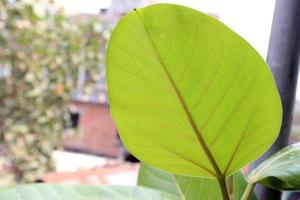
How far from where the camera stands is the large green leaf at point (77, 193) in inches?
9.9

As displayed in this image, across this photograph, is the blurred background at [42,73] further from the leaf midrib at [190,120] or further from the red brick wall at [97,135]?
the leaf midrib at [190,120]

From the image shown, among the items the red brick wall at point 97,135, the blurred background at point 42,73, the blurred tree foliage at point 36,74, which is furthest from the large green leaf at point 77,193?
the red brick wall at point 97,135

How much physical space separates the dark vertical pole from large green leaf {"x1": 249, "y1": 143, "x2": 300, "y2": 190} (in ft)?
0.21

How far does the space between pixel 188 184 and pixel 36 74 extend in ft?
6.01

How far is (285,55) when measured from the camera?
1.16 feet

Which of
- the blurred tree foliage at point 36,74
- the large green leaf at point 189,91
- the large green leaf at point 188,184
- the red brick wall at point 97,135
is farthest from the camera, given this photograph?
the red brick wall at point 97,135

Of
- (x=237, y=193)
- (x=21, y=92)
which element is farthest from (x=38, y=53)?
(x=237, y=193)

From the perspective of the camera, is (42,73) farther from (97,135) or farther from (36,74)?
(97,135)

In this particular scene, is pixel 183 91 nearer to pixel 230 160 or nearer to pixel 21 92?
pixel 230 160

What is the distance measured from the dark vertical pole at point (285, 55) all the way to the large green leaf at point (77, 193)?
0.13 metres

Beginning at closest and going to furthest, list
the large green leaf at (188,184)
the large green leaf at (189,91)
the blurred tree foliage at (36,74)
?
the large green leaf at (189,91), the large green leaf at (188,184), the blurred tree foliage at (36,74)

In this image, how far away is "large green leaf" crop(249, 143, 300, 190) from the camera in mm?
263

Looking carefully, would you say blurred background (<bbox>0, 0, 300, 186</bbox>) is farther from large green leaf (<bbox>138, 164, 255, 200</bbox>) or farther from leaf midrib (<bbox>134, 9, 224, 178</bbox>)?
leaf midrib (<bbox>134, 9, 224, 178</bbox>)

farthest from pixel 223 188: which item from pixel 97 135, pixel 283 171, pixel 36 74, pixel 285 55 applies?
pixel 97 135
